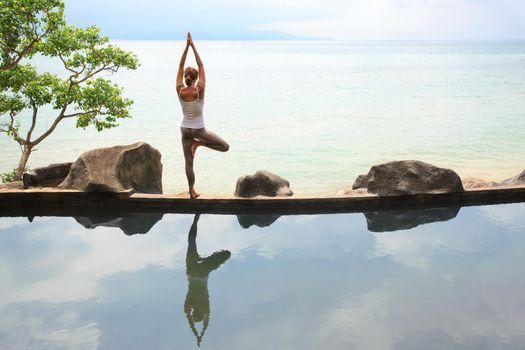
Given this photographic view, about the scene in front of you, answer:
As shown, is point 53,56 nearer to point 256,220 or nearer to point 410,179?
point 256,220

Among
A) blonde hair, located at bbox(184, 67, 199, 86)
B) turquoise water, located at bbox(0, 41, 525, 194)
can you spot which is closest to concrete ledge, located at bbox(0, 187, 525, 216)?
blonde hair, located at bbox(184, 67, 199, 86)

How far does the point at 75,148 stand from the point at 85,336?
62.4 feet

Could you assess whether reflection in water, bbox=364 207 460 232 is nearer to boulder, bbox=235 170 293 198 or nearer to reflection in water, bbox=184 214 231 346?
boulder, bbox=235 170 293 198

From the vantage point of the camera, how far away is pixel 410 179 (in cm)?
797

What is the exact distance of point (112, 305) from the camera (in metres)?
5.16

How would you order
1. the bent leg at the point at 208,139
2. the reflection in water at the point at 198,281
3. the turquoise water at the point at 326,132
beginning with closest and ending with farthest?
the reflection in water at the point at 198,281 < the bent leg at the point at 208,139 < the turquoise water at the point at 326,132

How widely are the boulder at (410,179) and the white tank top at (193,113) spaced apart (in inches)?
104

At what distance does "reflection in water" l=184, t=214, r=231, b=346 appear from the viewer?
493cm

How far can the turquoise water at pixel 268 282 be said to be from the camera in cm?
462

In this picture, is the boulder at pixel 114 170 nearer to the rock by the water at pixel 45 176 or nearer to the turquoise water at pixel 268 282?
the turquoise water at pixel 268 282

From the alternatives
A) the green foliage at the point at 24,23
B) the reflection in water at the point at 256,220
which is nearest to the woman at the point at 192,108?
the reflection in water at the point at 256,220

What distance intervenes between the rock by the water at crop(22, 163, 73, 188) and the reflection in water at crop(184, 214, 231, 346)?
3182mm

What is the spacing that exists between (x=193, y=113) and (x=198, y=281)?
8.37 feet

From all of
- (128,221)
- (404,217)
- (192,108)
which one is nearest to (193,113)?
(192,108)
